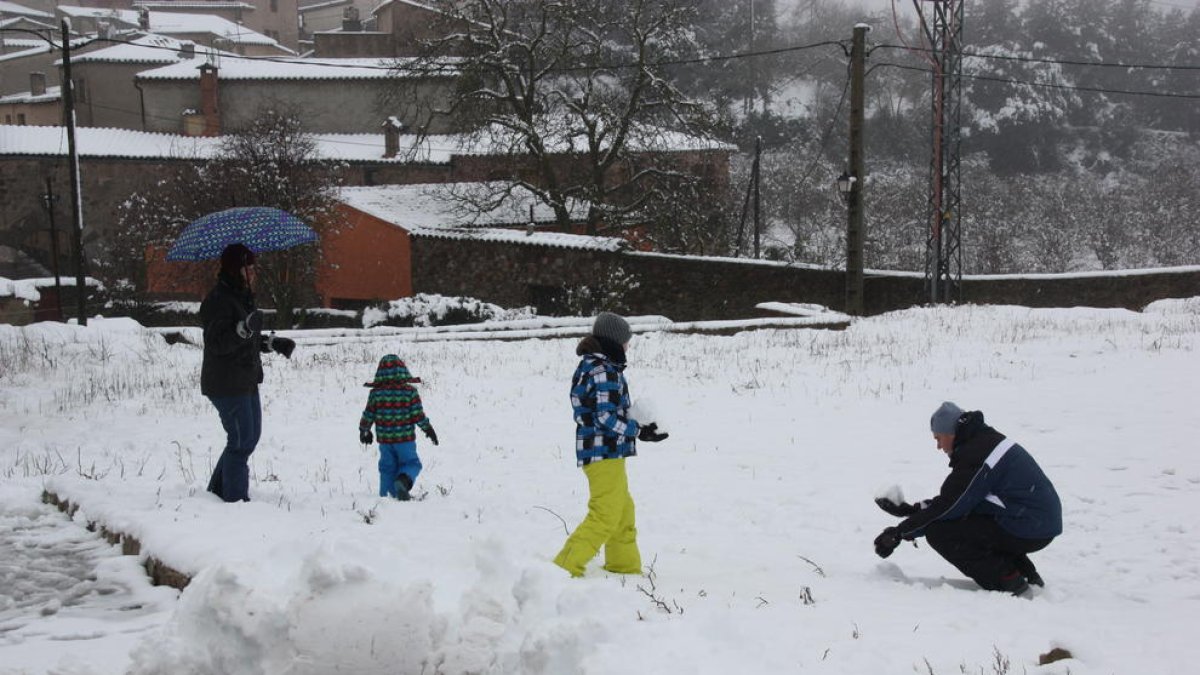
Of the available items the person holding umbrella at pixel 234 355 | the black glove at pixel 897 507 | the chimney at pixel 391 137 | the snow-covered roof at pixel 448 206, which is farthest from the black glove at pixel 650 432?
the chimney at pixel 391 137

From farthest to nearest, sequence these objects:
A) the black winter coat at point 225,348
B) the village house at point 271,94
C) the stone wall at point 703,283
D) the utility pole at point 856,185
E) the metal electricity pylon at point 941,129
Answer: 1. the village house at point 271,94
2. the stone wall at point 703,283
3. the metal electricity pylon at point 941,129
4. the utility pole at point 856,185
5. the black winter coat at point 225,348

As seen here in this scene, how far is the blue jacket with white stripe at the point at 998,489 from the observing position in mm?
5691

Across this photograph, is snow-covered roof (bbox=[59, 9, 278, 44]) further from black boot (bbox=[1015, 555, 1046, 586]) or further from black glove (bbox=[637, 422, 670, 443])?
black boot (bbox=[1015, 555, 1046, 586])

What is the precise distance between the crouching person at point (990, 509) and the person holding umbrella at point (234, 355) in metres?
4.07

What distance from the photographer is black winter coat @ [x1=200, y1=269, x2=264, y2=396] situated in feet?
22.6

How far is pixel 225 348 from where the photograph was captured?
692 cm

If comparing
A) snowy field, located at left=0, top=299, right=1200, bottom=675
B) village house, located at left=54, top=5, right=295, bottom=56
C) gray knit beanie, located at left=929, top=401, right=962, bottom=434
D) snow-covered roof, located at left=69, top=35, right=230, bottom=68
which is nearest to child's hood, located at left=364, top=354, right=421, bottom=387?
snowy field, located at left=0, top=299, right=1200, bottom=675

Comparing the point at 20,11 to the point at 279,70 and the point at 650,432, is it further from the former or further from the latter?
the point at 650,432

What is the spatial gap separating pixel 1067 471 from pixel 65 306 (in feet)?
104

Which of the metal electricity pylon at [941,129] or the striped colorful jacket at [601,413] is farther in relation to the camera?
the metal electricity pylon at [941,129]

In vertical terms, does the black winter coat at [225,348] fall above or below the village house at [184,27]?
below

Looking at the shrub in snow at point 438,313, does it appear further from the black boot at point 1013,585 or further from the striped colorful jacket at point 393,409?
the black boot at point 1013,585

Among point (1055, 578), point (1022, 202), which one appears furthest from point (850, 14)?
point (1055, 578)

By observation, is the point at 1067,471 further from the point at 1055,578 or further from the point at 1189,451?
the point at 1055,578
